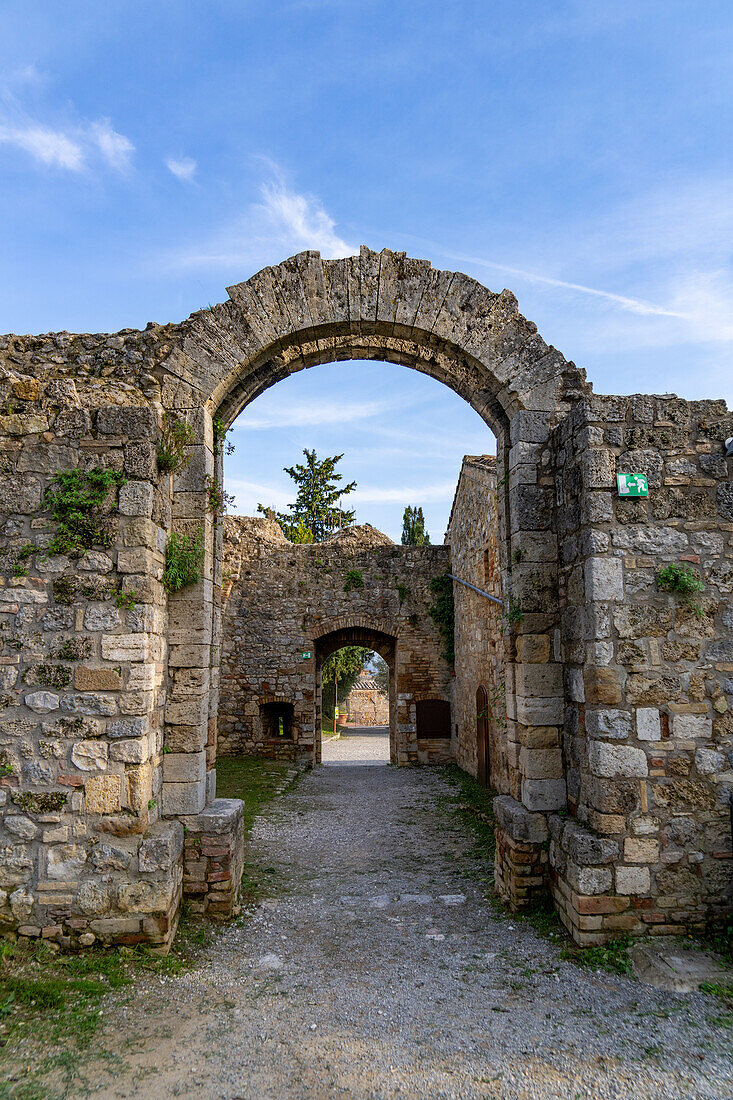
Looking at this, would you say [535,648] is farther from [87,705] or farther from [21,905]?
[21,905]

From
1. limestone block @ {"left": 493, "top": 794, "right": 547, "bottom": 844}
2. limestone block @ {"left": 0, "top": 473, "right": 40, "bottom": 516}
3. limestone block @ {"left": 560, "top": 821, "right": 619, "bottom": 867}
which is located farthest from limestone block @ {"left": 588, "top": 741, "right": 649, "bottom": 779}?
limestone block @ {"left": 0, "top": 473, "right": 40, "bottom": 516}

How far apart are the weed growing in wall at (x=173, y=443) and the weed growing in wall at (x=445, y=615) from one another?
941cm

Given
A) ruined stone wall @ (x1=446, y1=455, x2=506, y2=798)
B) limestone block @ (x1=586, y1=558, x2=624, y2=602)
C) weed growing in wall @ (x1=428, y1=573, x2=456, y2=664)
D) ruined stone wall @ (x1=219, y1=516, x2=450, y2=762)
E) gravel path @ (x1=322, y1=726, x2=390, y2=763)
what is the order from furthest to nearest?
gravel path @ (x1=322, y1=726, x2=390, y2=763) → weed growing in wall @ (x1=428, y1=573, x2=456, y2=664) → ruined stone wall @ (x1=219, y1=516, x2=450, y2=762) → ruined stone wall @ (x1=446, y1=455, x2=506, y2=798) → limestone block @ (x1=586, y1=558, x2=624, y2=602)

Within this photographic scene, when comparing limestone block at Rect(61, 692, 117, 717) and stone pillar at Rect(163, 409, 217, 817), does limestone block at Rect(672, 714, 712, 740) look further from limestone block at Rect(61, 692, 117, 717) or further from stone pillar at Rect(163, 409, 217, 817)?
limestone block at Rect(61, 692, 117, 717)

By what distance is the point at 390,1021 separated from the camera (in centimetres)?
356

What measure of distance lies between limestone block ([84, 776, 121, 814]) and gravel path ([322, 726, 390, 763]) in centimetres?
1316

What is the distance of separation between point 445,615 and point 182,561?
31.5 feet

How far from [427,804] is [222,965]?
5.91 metres

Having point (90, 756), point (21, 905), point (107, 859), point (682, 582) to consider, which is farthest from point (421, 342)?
point (21, 905)

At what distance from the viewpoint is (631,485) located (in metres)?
4.36

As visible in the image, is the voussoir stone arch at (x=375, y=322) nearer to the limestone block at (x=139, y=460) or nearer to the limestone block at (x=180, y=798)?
the limestone block at (x=139, y=460)

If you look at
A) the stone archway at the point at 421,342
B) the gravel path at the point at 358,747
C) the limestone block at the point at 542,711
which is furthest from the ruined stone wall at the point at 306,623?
the limestone block at the point at 542,711

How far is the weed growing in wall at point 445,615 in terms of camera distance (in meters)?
13.8

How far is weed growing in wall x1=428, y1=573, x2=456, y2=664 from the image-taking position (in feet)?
45.4
